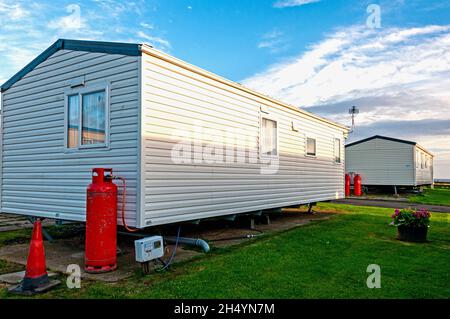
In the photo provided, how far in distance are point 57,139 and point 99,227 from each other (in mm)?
Result: 2586

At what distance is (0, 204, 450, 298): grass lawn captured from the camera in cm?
389

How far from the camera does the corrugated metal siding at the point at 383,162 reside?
72.4 feet

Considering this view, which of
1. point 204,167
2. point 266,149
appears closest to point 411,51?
point 266,149

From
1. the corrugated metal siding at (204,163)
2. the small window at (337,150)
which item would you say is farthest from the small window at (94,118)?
the small window at (337,150)

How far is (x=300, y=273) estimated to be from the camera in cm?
467

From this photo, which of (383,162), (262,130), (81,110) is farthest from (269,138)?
(383,162)

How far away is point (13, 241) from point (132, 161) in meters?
3.82

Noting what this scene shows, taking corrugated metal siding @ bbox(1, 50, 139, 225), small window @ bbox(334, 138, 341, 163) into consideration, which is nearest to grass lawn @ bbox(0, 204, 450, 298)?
corrugated metal siding @ bbox(1, 50, 139, 225)

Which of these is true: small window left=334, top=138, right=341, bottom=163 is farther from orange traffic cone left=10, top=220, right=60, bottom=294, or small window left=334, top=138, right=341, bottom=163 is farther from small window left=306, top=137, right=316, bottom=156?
orange traffic cone left=10, top=220, right=60, bottom=294

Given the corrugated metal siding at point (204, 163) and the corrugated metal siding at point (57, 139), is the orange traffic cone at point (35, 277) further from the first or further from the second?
the corrugated metal siding at point (204, 163)

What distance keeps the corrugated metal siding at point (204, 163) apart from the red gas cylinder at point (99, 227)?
0.59 m

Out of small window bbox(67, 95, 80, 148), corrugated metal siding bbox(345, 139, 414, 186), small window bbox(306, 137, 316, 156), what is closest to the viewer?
small window bbox(67, 95, 80, 148)

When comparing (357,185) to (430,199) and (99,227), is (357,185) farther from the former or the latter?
(99,227)

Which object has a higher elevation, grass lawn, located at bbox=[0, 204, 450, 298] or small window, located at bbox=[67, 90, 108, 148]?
small window, located at bbox=[67, 90, 108, 148]
